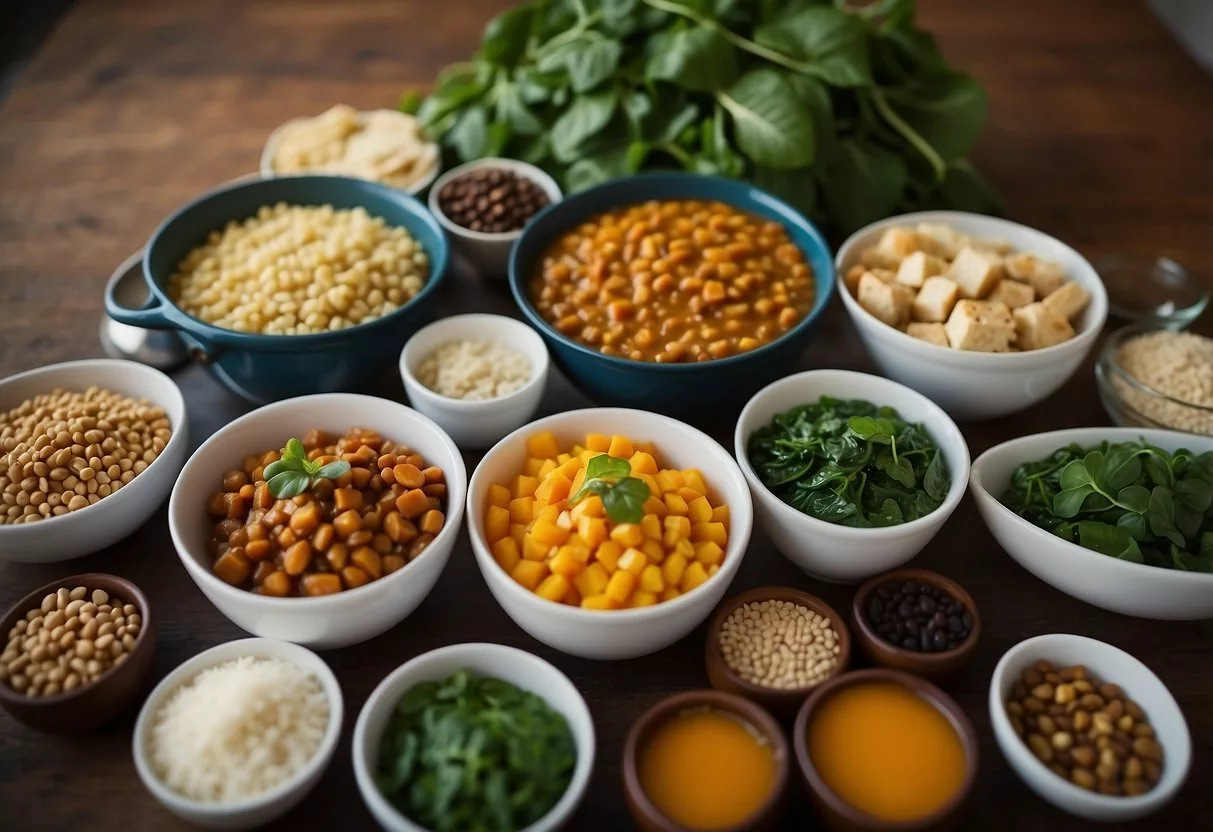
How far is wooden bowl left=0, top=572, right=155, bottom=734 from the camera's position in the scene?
188 cm

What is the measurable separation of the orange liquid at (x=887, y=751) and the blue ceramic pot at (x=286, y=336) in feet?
4.93

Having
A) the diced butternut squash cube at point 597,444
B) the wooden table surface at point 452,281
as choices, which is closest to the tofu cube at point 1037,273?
the wooden table surface at point 452,281

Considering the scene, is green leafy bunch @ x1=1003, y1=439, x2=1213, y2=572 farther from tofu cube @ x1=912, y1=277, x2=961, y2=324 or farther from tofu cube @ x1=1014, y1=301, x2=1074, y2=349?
tofu cube @ x1=912, y1=277, x2=961, y2=324

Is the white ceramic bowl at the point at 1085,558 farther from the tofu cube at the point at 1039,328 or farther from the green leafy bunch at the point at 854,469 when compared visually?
the tofu cube at the point at 1039,328

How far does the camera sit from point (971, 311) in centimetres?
259

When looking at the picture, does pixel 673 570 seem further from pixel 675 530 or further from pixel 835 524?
pixel 835 524

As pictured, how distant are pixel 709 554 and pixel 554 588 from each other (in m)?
0.36

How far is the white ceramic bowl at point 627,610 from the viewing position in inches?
77.5

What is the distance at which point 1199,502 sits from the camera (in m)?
2.20

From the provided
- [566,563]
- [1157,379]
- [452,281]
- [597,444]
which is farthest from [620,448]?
[1157,379]

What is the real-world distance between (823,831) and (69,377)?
2188mm

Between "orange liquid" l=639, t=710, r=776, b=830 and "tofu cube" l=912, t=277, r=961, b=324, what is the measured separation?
53.1 inches

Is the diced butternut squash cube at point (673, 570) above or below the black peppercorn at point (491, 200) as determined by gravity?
below

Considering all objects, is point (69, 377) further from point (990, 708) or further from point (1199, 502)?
point (1199, 502)
